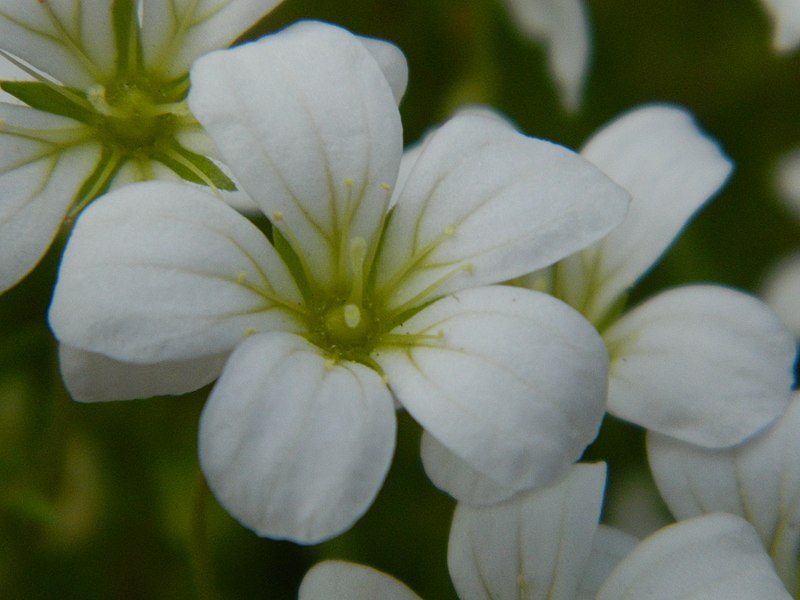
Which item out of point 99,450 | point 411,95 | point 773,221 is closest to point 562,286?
point 99,450

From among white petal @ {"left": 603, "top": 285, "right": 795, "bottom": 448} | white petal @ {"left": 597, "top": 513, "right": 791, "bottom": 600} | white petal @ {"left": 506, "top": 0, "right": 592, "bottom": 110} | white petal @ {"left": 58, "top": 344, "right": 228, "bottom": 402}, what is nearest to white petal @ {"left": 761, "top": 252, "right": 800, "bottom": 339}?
white petal @ {"left": 506, "top": 0, "right": 592, "bottom": 110}

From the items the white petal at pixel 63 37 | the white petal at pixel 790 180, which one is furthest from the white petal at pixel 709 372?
the white petal at pixel 790 180

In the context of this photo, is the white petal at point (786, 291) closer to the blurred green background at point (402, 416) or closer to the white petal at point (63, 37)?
the blurred green background at point (402, 416)

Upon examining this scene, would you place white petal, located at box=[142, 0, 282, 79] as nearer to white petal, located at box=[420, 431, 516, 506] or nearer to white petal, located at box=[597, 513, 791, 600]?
white petal, located at box=[420, 431, 516, 506]

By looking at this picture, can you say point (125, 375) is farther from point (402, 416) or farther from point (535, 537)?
point (402, 416)

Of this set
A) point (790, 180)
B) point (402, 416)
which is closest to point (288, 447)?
point (402, 416)

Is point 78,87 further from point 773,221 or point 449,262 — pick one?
point 773,221
